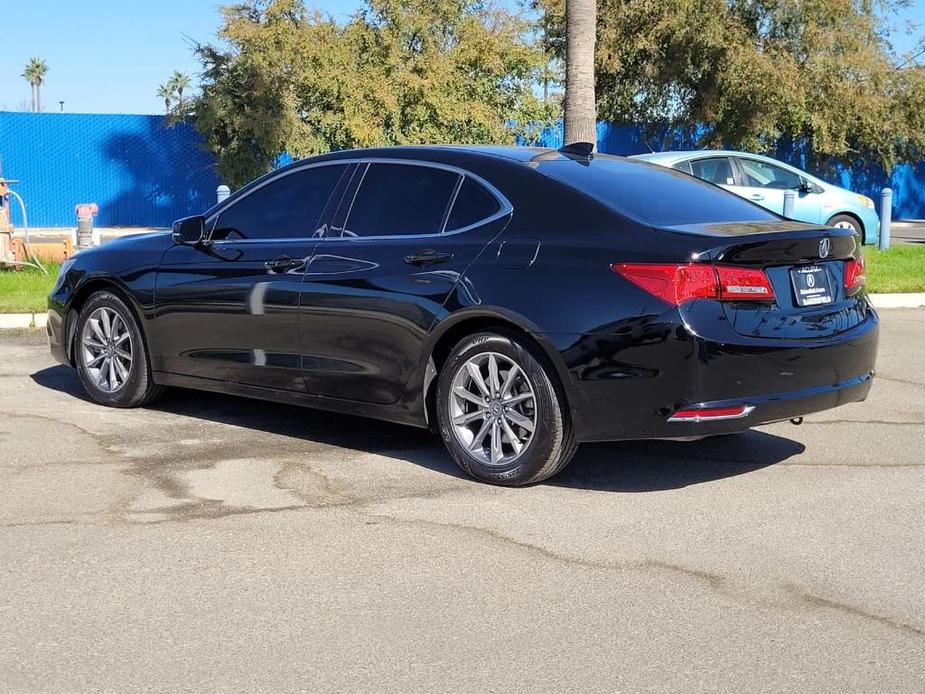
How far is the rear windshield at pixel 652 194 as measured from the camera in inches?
241

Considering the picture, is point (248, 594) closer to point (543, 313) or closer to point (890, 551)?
point (543, 313)

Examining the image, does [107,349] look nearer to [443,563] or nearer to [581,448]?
[581,448]

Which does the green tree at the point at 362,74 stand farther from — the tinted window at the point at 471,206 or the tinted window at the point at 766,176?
the tinted window at the point at 471,206

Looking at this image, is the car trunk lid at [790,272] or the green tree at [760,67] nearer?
the car trunk lid at [790,272]

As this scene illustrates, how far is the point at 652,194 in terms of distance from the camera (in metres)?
6.42

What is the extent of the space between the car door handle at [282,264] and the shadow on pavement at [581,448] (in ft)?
3.21

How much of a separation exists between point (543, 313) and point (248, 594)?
197cm

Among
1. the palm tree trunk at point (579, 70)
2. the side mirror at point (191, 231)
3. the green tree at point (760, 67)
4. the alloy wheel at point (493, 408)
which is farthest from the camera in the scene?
the green tree at point (760, 67)

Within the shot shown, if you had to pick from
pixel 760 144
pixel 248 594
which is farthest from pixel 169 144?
pixel 248 594

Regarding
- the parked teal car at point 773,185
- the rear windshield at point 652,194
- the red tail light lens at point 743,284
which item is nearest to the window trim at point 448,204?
the rear windshield at point 652,194

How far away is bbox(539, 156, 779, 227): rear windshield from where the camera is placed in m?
6.12

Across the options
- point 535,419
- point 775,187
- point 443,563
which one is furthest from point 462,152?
point 775,187

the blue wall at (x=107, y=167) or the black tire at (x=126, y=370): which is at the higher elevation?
the blue wall at (x=107, y=167)

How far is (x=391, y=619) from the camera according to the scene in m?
4.35
